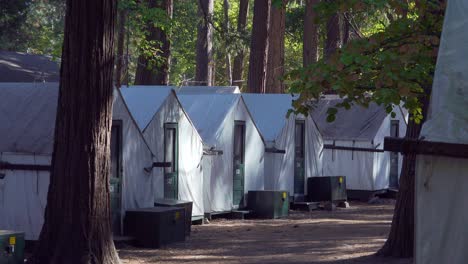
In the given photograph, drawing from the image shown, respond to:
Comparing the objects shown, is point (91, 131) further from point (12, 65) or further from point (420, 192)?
point (12, 65)

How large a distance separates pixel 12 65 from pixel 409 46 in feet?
60.3

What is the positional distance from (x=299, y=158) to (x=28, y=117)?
9502mm

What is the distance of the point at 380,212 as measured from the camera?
73.1 ft

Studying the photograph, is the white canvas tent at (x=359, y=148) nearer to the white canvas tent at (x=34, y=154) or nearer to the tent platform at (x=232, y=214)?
the tent platform at (x=232, y=214)

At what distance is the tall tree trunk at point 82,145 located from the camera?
37.6 feet

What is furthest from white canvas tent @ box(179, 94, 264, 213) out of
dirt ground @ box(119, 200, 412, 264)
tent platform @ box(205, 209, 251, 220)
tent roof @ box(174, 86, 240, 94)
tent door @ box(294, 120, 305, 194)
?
tent roof @ box(174, 86, 240, 94)

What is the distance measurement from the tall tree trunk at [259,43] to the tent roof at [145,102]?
879 cm

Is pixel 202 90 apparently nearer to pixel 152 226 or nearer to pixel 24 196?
pixel 152 226

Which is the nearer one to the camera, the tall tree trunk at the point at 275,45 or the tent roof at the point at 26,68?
the tent roof at the point at 26,68

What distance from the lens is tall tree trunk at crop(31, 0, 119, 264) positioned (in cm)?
1147

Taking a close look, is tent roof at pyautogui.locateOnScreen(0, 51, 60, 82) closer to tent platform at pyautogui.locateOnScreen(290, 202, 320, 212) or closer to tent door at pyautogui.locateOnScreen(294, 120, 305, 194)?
tent door at pyautogui.locateOnScreen(294, 120, 305, 194)

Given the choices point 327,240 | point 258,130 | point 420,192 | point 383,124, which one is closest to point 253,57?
point 383,124

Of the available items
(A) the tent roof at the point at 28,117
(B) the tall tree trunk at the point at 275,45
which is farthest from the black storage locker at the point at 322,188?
(A) the tent roof at the point at 28,117

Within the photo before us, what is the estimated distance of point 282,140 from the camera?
2172cm
